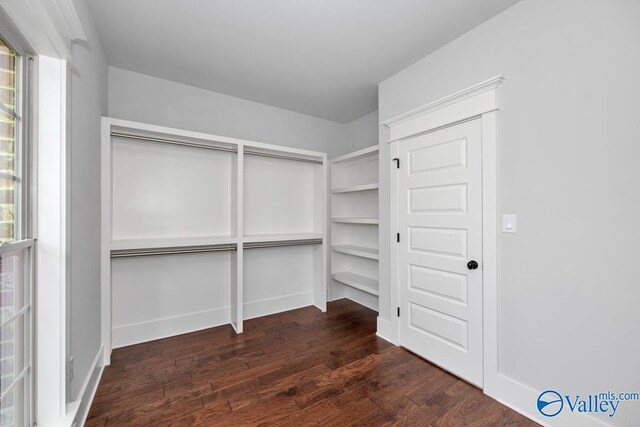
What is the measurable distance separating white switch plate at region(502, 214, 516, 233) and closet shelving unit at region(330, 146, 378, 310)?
180cm

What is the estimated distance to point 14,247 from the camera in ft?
3.74

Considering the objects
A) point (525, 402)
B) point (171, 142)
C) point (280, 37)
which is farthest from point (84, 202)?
point (525, 402)

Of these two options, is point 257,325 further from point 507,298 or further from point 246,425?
point 507,298

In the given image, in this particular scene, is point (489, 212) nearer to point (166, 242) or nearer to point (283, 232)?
point (283, 232)

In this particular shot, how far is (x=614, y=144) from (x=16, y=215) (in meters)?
3.00

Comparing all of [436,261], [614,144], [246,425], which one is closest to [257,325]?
[246,425]

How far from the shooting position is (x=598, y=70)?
148cm

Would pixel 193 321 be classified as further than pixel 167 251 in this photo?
Yes

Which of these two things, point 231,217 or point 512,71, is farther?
point 231,217

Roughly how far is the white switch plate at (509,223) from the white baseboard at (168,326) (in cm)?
292

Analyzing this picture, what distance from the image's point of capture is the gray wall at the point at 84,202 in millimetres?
1550

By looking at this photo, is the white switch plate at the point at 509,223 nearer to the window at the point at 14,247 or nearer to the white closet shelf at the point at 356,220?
the white closet shelf at the point at 356,220

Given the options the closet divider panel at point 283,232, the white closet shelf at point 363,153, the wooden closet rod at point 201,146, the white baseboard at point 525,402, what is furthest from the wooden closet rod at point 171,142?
the white baseboard at point 525,402

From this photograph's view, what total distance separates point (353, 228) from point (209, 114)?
2.42m
